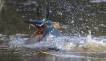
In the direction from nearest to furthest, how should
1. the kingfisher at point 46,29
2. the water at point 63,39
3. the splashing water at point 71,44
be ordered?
the water at point 63,39 → the splashing water at point 71,44 → the kingfisher at point 46,29

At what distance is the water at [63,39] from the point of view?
8133mm

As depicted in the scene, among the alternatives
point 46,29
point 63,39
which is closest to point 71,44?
point 46,29

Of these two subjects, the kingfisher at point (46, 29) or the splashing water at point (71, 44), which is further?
the kingfisher at point (46, 29)

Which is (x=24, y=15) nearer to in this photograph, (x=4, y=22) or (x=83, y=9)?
(x=4, y=22)

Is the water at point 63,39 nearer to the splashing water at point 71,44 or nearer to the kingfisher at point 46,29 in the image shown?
the splashing water at point 71,44

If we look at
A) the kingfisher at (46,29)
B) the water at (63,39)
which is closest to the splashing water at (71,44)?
the water at (63,39)

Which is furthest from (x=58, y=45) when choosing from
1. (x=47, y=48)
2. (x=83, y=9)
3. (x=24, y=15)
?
(x=83, y=9)

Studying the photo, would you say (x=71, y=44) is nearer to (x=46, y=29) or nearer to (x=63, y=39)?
(x=46, y=29)

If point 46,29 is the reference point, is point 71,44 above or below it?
below

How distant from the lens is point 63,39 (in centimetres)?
1005

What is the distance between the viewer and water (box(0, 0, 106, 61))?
→ 813 centimetres

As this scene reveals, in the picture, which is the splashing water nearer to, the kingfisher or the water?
the water

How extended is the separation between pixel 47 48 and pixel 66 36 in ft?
6.00

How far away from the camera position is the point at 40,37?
944 cm
